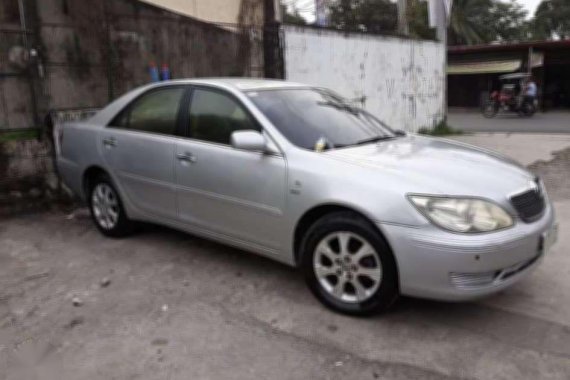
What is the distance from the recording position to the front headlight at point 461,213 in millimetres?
3062

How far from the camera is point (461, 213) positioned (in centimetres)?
308

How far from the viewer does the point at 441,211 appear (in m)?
3.09

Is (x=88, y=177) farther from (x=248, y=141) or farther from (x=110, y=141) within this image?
(x=248, y=141)

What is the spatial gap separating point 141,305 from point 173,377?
0.96m

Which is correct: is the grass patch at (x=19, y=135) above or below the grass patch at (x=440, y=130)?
above

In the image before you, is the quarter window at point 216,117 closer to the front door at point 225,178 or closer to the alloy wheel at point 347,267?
the front door at point 225,178

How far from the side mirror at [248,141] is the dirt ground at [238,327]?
41.9 inches

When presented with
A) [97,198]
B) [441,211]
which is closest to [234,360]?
[441,211]

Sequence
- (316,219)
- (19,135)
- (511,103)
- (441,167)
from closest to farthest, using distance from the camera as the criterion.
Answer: (441,167) < (316,219) < (19,135) < (511,103)

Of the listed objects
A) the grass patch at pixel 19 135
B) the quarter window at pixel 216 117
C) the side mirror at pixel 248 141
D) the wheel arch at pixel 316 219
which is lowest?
the wheel arch at pixel 316 219

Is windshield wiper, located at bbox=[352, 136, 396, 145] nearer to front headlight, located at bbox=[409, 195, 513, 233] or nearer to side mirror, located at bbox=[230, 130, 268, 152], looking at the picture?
side mirror, located at bbox=[230, 130, 268, 152]

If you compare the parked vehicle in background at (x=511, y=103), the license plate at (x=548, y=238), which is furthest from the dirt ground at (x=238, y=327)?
the parked vehicle in background at (x=511, y=103)

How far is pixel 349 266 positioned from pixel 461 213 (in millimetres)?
765

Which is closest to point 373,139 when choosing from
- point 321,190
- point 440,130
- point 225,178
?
point 321,190
